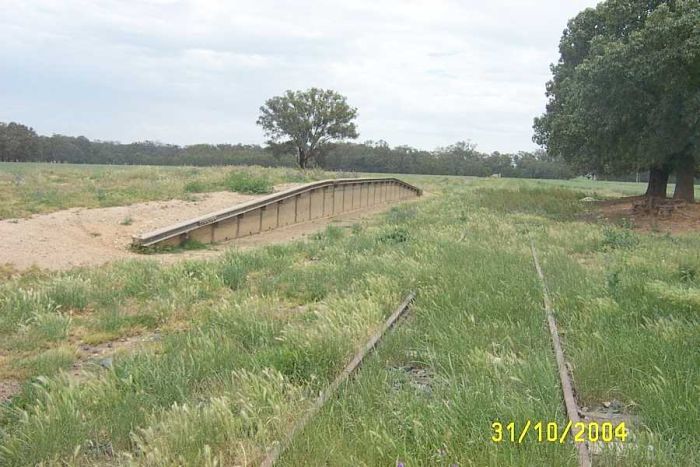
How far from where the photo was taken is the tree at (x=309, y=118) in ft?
206

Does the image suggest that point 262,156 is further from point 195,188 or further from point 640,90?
point 640,90

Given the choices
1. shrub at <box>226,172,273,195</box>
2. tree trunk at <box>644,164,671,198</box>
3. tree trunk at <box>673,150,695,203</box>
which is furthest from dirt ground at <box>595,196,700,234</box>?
shrub at <box>226,172,273,195</box>

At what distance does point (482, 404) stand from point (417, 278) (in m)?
4.30

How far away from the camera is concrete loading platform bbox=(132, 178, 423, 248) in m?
13.8

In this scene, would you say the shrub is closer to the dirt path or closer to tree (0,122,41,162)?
the dirt path

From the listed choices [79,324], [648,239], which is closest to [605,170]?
[648,239]

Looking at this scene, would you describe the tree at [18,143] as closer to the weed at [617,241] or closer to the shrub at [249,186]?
the shrub at [249,186]

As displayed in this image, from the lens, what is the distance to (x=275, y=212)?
747 inches

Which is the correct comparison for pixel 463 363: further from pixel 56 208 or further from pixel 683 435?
pixel 56 208

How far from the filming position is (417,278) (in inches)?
306

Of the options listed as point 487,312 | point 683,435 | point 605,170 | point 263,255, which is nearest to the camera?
point 683,435

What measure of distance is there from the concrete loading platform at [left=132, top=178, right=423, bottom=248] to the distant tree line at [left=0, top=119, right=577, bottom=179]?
39.3 meters

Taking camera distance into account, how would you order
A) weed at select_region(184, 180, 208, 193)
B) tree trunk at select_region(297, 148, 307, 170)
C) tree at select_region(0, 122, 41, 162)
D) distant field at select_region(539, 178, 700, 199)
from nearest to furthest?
1. weed at select_region(184, 180, 208, 193)
2. distant field at select_region(539, 178, 700, 199)
3. tree trunk at select_region(297, 148, 307, 170)
4. tree at select_region(0, 122, 41, 162)
